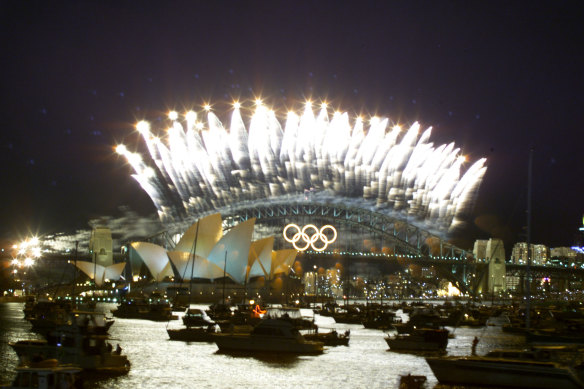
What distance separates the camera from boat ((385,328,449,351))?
3728 cm

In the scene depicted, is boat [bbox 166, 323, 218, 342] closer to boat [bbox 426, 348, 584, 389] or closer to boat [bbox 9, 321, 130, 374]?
boat [bbox 9, 321, 130, 374]

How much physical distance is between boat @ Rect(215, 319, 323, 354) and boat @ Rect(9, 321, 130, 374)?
8026mm

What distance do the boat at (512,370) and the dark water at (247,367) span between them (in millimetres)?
1570

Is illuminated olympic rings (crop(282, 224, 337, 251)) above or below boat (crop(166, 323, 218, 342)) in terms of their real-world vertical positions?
above

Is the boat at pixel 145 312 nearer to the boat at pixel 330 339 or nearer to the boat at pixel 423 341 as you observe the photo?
the boat at pixel 330 339

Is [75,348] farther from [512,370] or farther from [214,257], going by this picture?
[214,257]

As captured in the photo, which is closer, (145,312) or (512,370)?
(512,370)

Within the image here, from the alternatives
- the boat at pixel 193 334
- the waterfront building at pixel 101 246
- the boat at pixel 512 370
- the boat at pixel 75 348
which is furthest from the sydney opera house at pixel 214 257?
the boat at pixel 512 370

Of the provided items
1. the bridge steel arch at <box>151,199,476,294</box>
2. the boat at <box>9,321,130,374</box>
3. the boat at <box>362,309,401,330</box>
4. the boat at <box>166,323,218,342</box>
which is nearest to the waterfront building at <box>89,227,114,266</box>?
the bridge steel arch at <box>151,199,476,294</box>

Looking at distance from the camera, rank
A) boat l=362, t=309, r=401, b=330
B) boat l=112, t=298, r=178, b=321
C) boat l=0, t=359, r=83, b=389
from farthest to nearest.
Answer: boat l=112, t=298, r=178, b=321 → boat l=362, t=309, r=401, b=330 → boat l=0, t=359, r=83, b=389

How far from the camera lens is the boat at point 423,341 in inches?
1468

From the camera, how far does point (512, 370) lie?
77.1 feet

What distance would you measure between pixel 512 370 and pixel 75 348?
14.5 m

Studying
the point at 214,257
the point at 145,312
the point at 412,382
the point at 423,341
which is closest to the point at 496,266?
the point at 214,257
